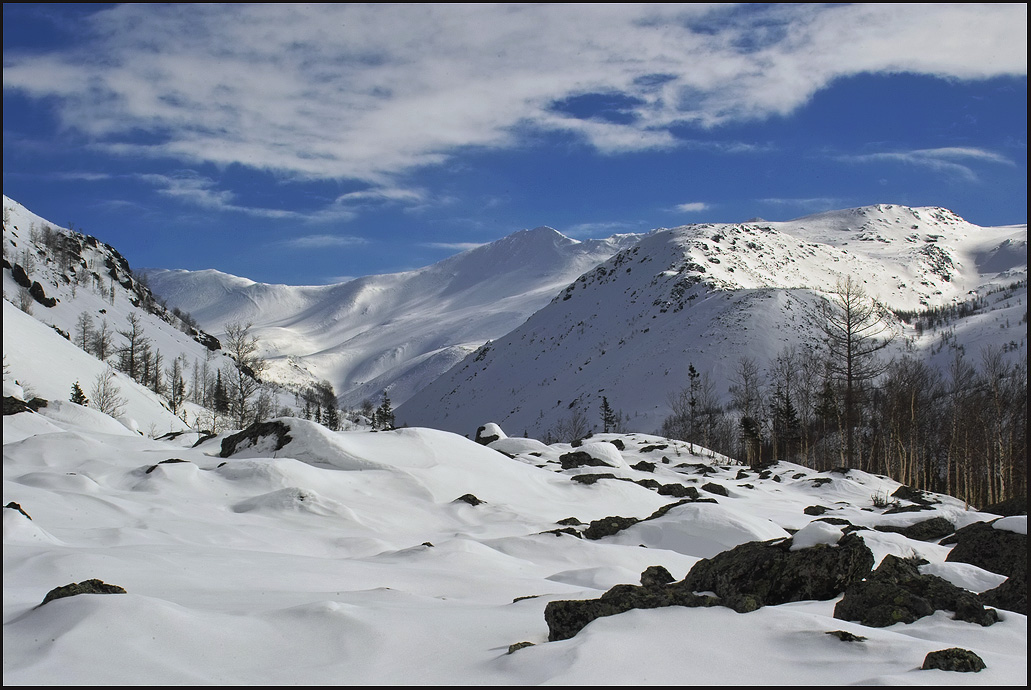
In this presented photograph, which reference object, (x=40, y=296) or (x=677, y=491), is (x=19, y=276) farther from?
(x=677, y=491)

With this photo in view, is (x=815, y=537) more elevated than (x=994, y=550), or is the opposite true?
(x=815, y=537)

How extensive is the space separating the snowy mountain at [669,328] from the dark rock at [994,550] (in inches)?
2691

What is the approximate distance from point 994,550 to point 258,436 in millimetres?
18043

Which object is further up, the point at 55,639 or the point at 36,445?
the point at 36,445

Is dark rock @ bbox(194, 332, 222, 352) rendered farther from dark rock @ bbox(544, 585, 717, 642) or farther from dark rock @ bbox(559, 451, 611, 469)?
dark rock @ bbox(544, 585, 717, 642)

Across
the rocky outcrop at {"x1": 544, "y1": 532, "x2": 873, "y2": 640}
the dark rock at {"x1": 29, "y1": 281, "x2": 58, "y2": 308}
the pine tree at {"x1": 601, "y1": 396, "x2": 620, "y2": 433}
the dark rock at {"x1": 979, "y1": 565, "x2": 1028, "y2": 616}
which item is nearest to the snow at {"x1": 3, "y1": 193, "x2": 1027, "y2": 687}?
the rocky outcrop at {"x1": 544, "y1": 532, "x2": 873, "y2": 640}

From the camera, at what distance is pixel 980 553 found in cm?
1082

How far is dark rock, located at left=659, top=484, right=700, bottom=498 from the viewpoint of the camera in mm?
23531

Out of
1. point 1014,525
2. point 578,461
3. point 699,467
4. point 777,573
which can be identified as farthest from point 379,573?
point 699,467

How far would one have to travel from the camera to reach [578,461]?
30.2 m

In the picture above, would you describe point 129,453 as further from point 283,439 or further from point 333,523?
point 333,523

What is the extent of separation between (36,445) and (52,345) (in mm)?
45903

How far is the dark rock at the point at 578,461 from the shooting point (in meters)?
29.9

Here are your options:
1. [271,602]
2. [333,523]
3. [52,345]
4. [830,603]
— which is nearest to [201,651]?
Result: [271,602]
